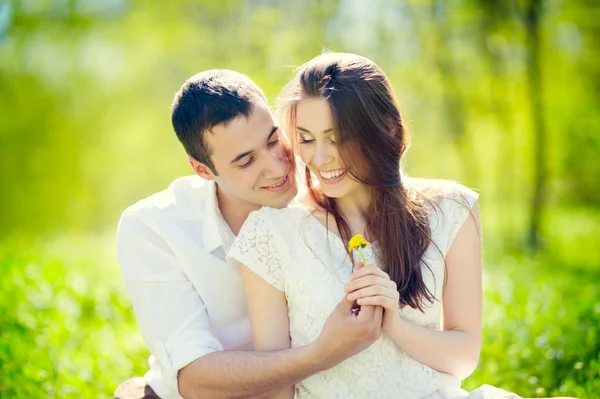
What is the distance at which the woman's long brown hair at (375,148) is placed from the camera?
2.65 m

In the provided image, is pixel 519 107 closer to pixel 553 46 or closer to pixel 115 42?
pixel 553 46

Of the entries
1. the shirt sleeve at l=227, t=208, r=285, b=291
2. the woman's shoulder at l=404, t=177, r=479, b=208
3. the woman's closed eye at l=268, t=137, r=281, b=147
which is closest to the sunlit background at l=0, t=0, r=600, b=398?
the woman's shoulder at l=404, t=177, r=479, b=208

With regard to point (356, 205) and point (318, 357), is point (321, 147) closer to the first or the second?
point (356, 205)

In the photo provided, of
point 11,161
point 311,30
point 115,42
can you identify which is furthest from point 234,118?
point 11,161

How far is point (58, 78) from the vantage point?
17.0 metres

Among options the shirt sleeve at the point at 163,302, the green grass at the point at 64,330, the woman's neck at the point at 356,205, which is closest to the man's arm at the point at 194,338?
the shirt sleeve at the point at 163,302

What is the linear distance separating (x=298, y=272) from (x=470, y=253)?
28.4 inches

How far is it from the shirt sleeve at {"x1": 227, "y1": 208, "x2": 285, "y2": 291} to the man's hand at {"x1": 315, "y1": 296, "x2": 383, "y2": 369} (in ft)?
1.21

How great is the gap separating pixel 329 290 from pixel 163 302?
2.45 feet

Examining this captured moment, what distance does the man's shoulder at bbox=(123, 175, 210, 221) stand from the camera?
315 cm

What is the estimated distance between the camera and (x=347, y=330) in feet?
7.86

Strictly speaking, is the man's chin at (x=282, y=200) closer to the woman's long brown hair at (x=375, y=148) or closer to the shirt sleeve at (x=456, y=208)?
the woman's long brown hair at (x=375, y=148)

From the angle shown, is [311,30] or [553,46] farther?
[553,46]

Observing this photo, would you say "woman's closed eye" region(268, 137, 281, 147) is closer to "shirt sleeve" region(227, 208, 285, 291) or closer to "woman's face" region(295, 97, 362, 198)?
"woman's face" region(295, 97, 362, 198)
